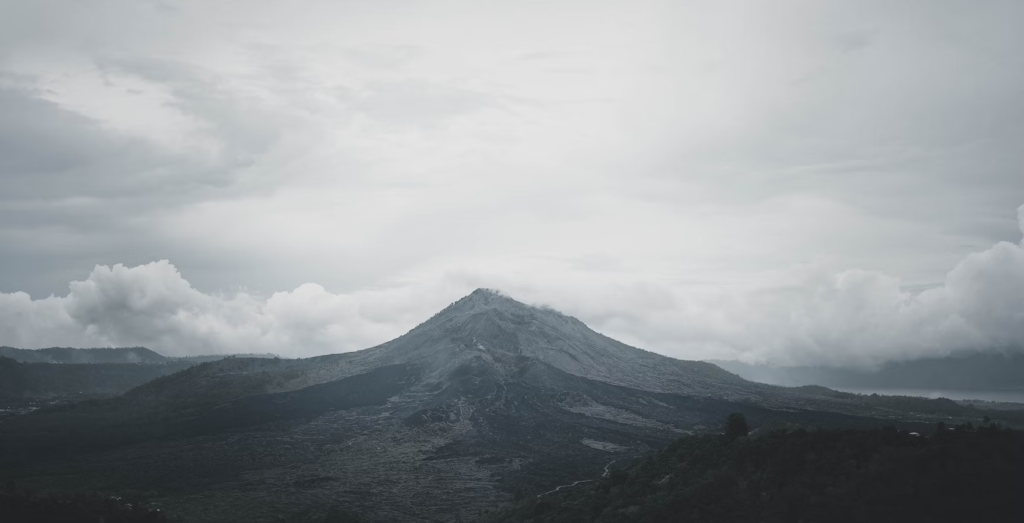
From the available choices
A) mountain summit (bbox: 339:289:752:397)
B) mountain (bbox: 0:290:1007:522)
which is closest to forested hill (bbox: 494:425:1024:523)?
mountain (bbox: 0:290:1007:522)

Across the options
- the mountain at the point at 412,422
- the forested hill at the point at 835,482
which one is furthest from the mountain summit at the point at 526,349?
the forested hill at the point at 835,482

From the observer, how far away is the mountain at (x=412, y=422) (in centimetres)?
7906

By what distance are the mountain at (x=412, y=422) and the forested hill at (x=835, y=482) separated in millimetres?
25422

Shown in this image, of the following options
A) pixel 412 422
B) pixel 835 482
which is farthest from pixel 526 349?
pixel 835 482

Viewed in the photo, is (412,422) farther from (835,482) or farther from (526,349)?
(835,482)

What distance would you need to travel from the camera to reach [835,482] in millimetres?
36438

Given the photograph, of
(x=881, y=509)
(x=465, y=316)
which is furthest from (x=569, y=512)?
(x=465, y=316)

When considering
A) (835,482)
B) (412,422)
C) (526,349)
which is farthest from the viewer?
(526,349)

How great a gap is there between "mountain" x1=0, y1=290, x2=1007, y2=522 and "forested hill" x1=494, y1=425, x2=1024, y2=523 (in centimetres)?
2542

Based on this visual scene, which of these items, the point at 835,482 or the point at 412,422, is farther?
the point at 412,422

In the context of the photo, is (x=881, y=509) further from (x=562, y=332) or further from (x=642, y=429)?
(x=562, y=332)

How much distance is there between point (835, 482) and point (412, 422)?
96.7m

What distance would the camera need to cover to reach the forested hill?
103 feet

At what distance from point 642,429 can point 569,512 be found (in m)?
66.7
